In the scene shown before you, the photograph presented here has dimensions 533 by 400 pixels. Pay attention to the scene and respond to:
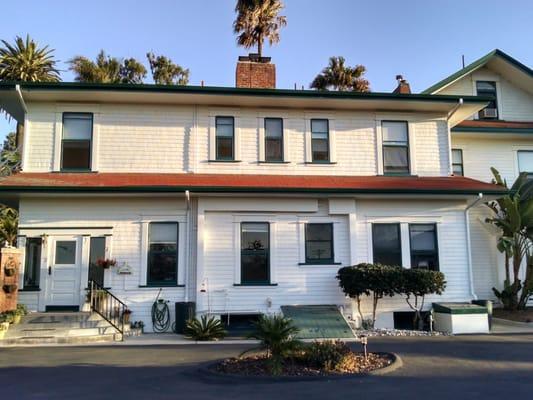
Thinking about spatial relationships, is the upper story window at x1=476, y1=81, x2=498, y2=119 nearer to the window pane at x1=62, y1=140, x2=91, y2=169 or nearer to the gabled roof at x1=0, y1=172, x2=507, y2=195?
the gabled roof at x1=0, y1=172, x2=507, y2=195

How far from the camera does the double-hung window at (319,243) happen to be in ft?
51.5

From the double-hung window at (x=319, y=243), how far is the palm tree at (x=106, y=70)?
861 inches

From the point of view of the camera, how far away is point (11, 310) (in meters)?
13.5

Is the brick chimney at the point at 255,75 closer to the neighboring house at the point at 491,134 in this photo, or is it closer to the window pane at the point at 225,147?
the window pane at the point at 225,147

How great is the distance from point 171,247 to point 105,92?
5209 mm

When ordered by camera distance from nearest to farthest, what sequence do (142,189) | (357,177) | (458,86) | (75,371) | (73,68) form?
(75,371) → (142,189) → (357,177) → (458,86) → (73,68)

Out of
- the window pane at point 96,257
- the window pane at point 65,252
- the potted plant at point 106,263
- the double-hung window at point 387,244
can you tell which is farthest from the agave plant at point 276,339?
the window pane at point 65,252

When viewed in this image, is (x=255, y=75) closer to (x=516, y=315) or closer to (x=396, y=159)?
(x=396, y=159)

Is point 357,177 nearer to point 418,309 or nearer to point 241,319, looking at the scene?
point 418,309

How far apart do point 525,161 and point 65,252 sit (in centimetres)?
1730

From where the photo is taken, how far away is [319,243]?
1584 cm

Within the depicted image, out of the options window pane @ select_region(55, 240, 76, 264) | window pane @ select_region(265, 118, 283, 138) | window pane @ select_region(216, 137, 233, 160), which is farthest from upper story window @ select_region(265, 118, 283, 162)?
window pane @ select_region(55, 240, 76, 264)

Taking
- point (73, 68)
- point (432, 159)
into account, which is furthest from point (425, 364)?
point (73, 68)

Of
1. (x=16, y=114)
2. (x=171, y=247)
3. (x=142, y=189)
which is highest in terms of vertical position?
(x=16, y=114)
